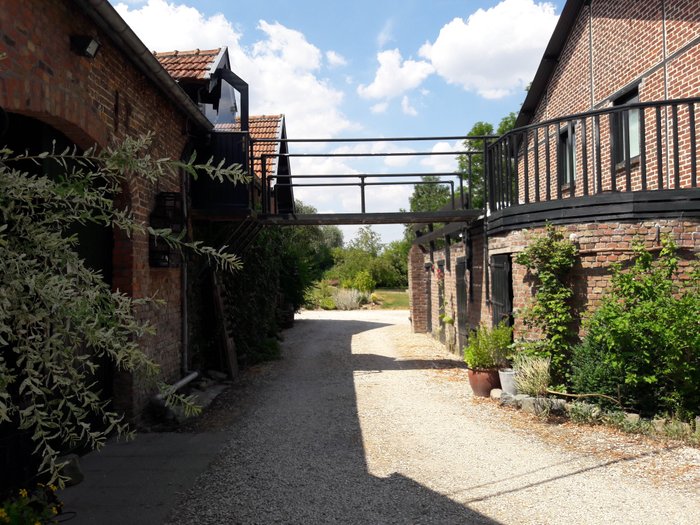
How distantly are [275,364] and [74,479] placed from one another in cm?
706

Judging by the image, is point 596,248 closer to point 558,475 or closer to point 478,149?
point 558,475

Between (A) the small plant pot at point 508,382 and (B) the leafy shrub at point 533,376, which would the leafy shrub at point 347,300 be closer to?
(A) the small plant pot at point 508,382

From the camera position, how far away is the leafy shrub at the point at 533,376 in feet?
23.7

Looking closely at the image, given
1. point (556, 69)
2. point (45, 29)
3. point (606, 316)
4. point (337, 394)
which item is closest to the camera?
point (45, 29)

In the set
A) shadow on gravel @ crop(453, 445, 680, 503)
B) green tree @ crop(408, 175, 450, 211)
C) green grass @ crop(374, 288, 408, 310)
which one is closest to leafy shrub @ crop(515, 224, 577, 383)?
shadow on gravel @ crop(453, 445, 680, 503)

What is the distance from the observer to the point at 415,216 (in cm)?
1018

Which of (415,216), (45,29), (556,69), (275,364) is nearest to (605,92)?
(556,69)

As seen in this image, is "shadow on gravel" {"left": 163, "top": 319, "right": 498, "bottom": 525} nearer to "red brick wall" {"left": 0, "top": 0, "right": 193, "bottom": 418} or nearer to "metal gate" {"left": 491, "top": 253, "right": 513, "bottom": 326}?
"red brick wall" {"left": 0, "top": 0, "right": 193, "bottom": 418}

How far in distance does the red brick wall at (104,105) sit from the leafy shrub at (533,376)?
4.83 meters

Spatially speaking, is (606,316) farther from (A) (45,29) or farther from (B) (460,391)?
(A) (45,29)

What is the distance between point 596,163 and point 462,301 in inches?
199

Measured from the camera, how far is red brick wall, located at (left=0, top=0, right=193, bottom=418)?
13.7 feet

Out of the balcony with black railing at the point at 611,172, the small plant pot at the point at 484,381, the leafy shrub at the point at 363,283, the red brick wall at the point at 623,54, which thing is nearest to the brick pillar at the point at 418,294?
the red brick wall at the point at 623,54

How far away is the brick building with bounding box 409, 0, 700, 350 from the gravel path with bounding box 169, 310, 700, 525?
206cm
